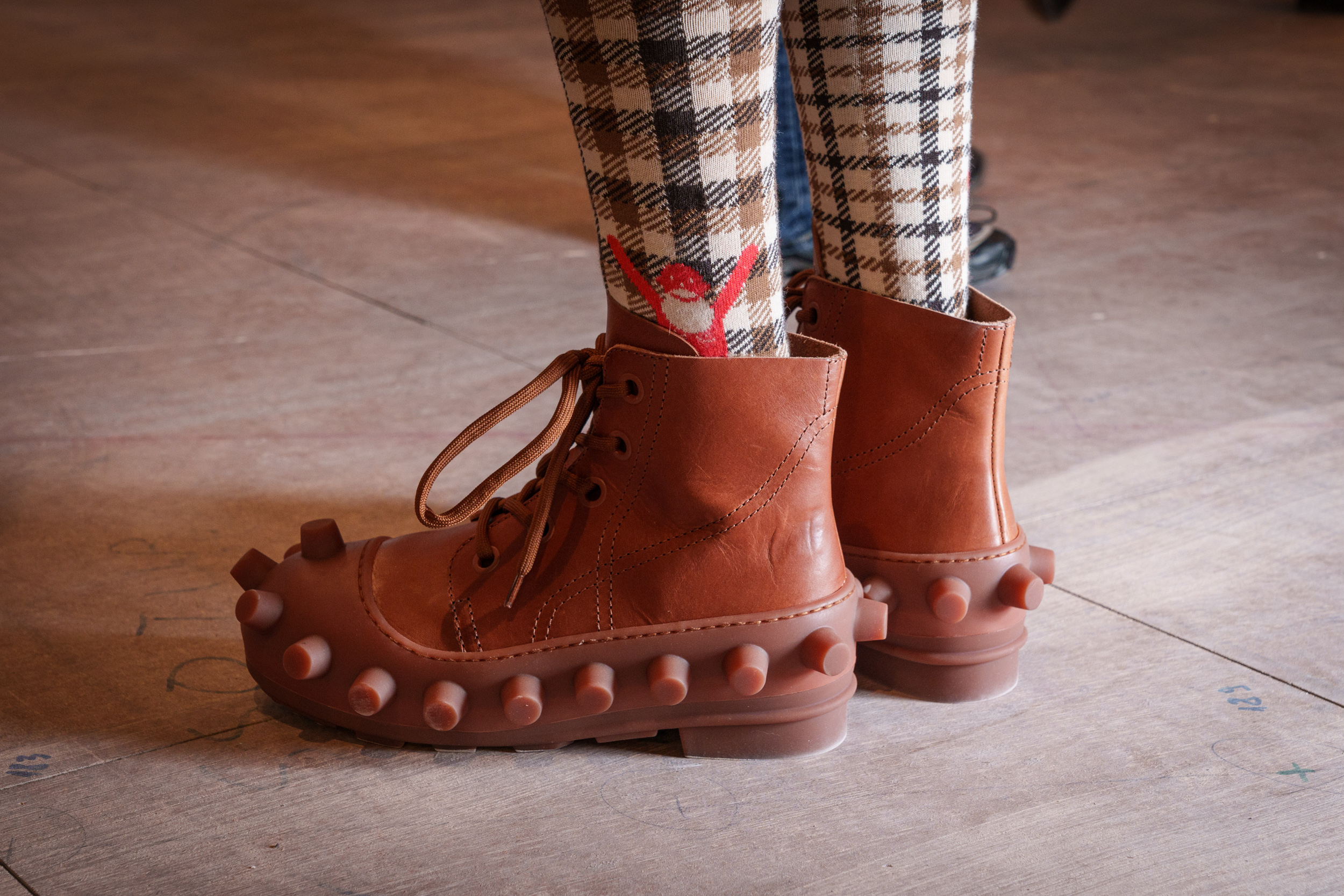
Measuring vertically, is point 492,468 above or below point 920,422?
below

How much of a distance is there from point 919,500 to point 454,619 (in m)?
0.34

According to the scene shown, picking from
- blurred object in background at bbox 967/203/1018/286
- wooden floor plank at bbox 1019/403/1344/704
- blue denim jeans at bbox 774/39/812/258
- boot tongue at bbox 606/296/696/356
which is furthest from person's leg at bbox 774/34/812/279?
boot tongue at bbox 606/296/696/356

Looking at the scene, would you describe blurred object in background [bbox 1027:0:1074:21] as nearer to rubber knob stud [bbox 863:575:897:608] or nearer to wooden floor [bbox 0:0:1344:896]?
wooden floor [bbox 0:0:1344:896]

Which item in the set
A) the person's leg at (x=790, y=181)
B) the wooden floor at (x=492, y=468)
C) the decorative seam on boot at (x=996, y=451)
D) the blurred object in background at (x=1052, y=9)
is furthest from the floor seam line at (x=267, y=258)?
the blurred object in background at (x=1052, y=9)

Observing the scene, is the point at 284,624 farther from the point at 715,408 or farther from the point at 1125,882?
the point at 1125,882

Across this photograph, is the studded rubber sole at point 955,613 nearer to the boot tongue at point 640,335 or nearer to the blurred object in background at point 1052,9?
the boot tongue at point 640,335

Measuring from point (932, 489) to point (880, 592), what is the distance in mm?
87

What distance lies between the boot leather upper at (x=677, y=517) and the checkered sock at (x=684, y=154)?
3 centimetres

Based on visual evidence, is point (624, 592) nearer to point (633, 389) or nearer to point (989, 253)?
point (633, 389)

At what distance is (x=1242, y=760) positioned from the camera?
884 millimetres

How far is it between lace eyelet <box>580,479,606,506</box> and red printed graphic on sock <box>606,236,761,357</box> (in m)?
0.11

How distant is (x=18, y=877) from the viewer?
0.77 m

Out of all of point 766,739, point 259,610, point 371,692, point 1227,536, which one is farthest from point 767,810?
point 1227,536

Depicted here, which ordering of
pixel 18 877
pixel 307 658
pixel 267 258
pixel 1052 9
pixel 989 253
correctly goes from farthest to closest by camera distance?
pixel 1052 9 → pixel 267 258 → pixel 989 253 → pixel 307 658 → pixel 18 877
